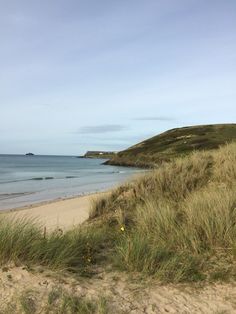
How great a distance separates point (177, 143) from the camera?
75938mm

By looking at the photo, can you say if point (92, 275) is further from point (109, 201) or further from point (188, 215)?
point (109, 201)

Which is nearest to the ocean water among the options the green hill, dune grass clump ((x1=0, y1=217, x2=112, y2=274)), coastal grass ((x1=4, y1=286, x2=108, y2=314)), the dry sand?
dune grass clump ((x1=0, y1=217, x2=112, y2=274))

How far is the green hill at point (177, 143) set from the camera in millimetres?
65125

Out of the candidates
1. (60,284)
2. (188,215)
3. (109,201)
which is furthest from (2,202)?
(60,284)

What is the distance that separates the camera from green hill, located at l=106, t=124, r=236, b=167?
65.1 m

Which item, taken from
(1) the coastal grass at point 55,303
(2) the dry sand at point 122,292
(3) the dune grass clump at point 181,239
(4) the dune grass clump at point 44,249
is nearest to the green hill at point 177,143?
(3) the dune grass clump at point 181,239

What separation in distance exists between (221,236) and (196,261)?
0.79 m

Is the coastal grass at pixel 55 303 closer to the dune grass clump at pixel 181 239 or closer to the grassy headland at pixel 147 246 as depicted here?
the grassy headland at pixel 147 246

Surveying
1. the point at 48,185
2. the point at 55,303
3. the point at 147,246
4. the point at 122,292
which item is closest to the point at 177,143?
the point at 48,185

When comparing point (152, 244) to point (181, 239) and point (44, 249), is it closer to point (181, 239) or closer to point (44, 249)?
point (181, 239)

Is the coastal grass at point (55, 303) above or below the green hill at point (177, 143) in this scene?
below

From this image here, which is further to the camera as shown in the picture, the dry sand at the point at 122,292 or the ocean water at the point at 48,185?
the ocean water at the point at 48,185

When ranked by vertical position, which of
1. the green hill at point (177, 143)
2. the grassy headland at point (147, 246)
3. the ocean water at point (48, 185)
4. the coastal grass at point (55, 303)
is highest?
the green hill at point (177, 143)

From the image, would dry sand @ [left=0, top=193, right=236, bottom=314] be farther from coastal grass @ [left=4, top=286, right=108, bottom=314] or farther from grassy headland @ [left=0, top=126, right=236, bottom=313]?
grassy headland @ [left=0, top=126, right=236, bottom=313]
